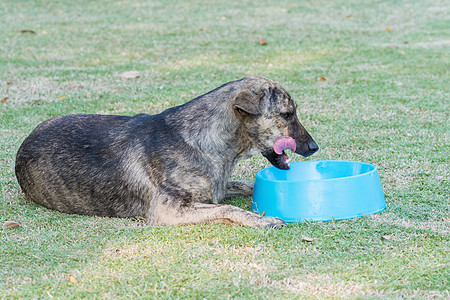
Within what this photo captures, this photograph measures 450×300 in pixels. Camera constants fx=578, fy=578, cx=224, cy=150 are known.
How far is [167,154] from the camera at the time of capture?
5.10 meters

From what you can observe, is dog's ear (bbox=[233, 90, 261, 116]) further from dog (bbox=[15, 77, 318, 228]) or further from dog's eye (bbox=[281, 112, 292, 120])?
dog's eye (bbox=[281, 112, 292, 120])

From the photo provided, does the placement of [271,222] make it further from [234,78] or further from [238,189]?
[234,78]

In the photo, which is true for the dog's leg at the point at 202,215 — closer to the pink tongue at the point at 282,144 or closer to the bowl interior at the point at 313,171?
the pink tongue at the point at 282,144

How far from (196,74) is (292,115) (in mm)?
5970

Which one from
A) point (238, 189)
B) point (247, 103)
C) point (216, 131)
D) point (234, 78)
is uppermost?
point (247, 103)

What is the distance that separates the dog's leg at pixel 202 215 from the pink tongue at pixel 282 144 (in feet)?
2.29

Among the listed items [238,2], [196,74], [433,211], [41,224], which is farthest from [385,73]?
[238,2]

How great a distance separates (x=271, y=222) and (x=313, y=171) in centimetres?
143

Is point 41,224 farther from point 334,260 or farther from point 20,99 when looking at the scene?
point 20,99

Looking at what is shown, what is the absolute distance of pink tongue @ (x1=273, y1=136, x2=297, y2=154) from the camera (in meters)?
5.22

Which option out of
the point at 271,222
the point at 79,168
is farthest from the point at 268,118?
the point at 79,168

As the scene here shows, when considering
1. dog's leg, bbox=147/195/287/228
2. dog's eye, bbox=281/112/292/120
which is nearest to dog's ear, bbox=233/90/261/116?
dog's eye, bbox=281/112/292/120

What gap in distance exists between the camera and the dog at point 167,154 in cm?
502

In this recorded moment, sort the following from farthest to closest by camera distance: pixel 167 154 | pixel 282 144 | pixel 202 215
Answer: pixel 282 144, pixel 167 154, pixel 202 215
